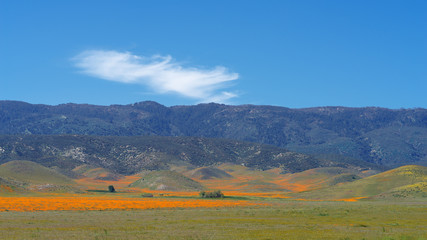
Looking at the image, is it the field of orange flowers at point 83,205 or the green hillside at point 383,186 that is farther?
the green hillside at point 383,186

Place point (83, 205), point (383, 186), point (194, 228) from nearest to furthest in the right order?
point (194, 228) < point (83, 205) < point (383, 186)

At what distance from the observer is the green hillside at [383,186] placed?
413ft

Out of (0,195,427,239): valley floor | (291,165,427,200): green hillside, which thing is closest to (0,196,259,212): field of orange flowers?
(0,195,427,239): valley floor

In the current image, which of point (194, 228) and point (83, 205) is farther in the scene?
point (83, 205)

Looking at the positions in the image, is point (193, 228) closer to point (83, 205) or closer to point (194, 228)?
point (194, 228)

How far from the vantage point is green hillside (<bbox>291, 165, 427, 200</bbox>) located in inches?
4954

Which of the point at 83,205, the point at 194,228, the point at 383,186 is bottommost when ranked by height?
the point at 194,228

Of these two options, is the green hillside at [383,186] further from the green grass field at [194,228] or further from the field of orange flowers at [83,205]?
the green grass field at [194,228]

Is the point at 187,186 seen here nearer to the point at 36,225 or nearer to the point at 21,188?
the point at 21,188

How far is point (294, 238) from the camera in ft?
134

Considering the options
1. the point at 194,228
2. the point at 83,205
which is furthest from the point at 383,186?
the point at 194,228

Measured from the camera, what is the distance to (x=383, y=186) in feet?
448

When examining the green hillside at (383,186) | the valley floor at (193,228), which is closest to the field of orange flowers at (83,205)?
the valley floor at (193,228)

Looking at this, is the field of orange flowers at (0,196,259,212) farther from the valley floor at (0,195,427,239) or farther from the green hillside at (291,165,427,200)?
the green hillside at (291,165,427,200)
